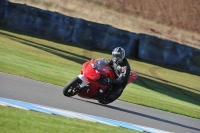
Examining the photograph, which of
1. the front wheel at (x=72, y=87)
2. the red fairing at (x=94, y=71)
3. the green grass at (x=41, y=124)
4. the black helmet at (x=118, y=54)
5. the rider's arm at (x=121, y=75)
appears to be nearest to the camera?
the green grass at (x=41, y=124)

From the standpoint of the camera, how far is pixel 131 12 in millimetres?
45688

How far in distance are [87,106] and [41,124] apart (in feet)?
12.8

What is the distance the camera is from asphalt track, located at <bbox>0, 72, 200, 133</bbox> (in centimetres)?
1039

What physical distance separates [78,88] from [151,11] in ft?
117

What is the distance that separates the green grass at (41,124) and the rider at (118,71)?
3032 millimetres

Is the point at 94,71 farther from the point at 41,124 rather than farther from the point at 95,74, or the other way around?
the point at 41,124

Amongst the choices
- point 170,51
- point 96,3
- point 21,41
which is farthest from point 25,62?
point 96,3

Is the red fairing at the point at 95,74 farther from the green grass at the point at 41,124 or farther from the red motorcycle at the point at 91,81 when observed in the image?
the green grass at the point at 41,124

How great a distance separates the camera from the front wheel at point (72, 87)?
11.8 metres

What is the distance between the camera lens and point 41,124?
7.64 metres

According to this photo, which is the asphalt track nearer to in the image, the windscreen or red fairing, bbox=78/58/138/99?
red fairing, bbox=78/58/138/99

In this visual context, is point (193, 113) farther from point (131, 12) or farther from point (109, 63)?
point (131, 12)

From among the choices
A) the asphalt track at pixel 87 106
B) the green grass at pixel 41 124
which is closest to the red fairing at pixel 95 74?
the asphalt track at pixel 87 106

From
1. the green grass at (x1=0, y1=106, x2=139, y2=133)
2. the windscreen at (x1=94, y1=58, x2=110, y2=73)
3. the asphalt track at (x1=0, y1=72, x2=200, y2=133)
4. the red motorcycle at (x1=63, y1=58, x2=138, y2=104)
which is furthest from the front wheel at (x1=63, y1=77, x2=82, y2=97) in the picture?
the green grass at (x1=0, y1=106, x2=139, y2=133)
